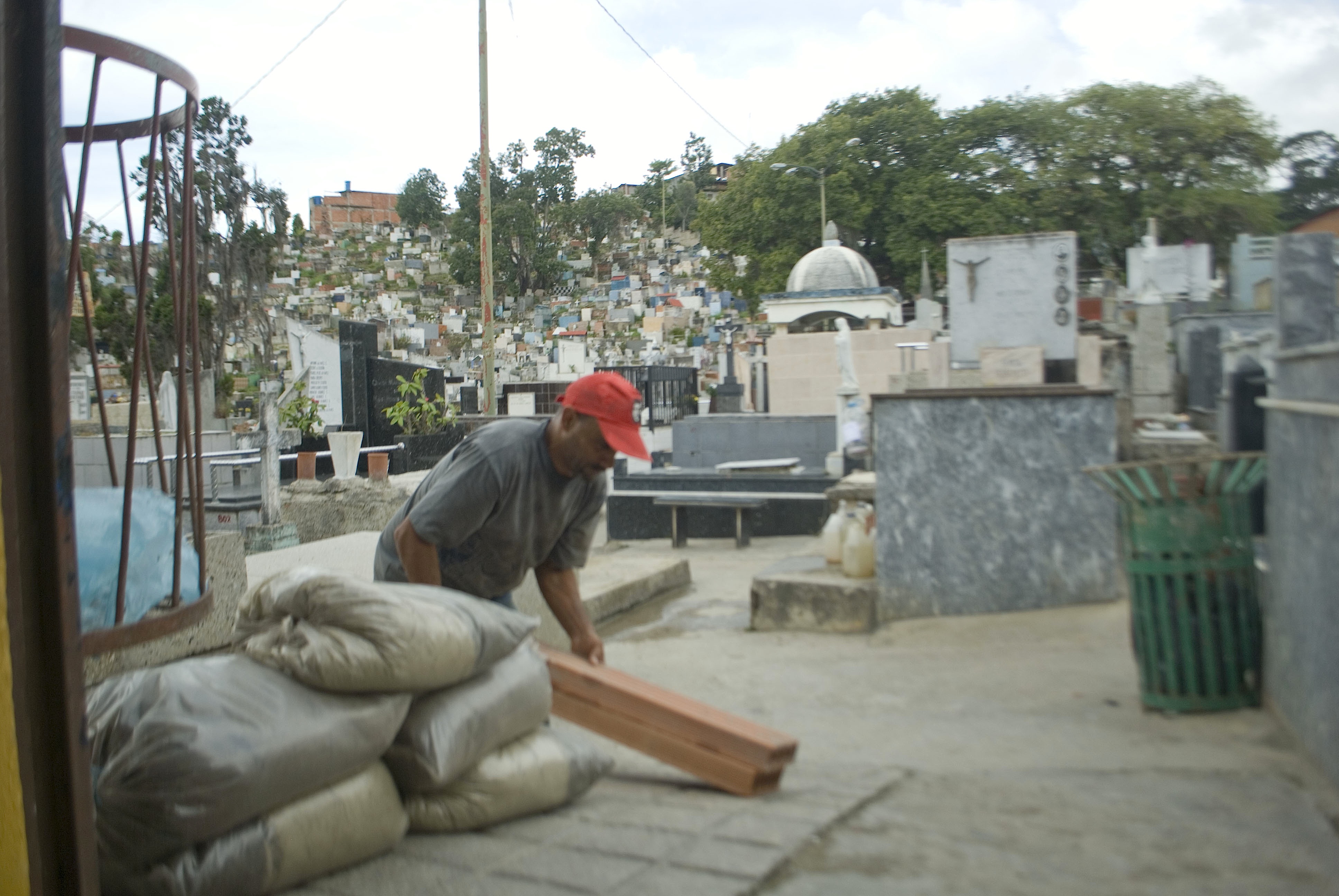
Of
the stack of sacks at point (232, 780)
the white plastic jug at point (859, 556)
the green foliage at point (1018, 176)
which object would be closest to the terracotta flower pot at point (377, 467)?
the white plastic jug at point (859, 556)

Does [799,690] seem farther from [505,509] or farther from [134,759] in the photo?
[134,759]

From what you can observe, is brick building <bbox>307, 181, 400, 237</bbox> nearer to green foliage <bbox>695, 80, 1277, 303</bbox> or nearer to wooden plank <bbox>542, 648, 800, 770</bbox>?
green foliage <bbox>695, 80, 1277, 303</bbox>

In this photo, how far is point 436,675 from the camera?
2.42 m

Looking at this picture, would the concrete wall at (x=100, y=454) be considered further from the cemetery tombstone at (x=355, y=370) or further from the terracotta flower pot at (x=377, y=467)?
the cemetery tombstone at (x=355, y=370)

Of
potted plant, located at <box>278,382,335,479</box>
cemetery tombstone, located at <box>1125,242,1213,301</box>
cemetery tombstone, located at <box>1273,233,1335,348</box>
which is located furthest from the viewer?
cemetery tombstone, located at <box>1125,242,1213,301</box>

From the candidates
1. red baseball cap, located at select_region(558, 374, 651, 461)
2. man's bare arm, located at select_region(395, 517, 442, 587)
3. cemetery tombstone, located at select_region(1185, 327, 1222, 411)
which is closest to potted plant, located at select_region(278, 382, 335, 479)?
man's bare arm, located at select_region(395, 517, 442, 587)

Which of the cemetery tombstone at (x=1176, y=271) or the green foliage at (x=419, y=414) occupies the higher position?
the cemetery tombstone at (x=1176, y=271)

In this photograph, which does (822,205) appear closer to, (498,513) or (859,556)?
(859,556)

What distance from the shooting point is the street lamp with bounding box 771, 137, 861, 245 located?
32750 mm

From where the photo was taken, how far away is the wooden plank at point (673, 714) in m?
2.93

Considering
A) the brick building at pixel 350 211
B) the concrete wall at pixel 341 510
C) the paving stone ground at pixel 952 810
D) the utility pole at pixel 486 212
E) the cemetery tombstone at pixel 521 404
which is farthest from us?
the brick building at pixel 350 211

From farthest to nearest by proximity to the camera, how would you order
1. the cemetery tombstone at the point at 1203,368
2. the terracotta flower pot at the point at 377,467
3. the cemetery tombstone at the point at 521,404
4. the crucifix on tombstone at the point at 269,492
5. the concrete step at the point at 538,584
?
the cemetery tombstone at the point at 521,404 < the cemetery tombstone at the point at 1203,368 < the terracotta flower pot at the point at 377,467 < the crucifix on tombstone at the point at 269,492 < the concrete step at the point at 538,584

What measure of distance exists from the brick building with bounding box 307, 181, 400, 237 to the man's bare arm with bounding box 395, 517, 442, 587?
5466 centimetres

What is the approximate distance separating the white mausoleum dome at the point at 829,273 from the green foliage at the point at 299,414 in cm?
Result: 1503
